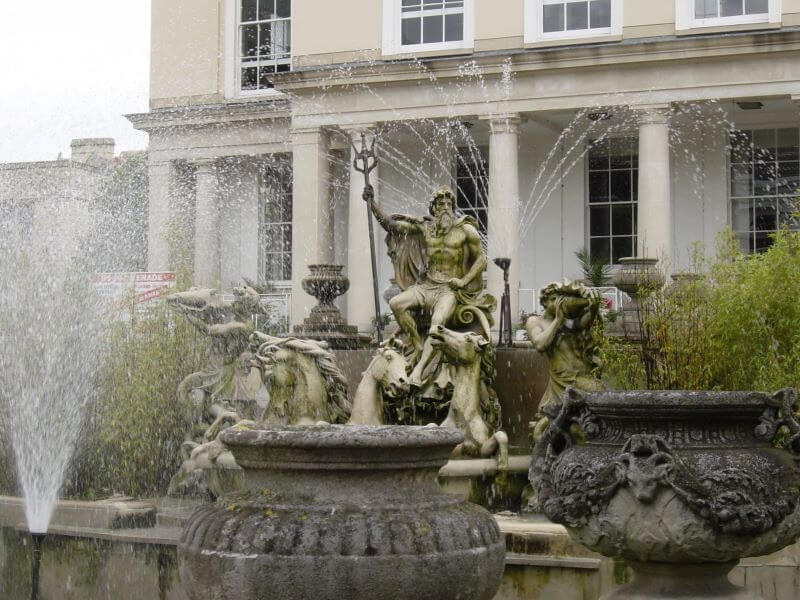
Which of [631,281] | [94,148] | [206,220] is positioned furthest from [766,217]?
[94,148]

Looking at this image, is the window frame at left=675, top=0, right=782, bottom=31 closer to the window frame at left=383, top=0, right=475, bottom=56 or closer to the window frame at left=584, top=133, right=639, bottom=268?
the window frame at left=584, top=133, right=639, bottom=268

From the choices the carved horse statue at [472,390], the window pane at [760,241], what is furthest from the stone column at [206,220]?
the carved horse statue at [472,390]

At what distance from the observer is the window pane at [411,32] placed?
31484mm

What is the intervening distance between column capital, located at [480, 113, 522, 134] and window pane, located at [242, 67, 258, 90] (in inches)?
325

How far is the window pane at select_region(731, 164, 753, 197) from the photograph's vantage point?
3064 cm

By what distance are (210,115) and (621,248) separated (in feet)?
36.0

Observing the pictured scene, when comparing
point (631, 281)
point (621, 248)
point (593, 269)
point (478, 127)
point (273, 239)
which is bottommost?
point (631, 281)

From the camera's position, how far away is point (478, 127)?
105 feet

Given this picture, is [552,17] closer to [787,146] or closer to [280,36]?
[787,146]

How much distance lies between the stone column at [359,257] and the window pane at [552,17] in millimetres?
4567

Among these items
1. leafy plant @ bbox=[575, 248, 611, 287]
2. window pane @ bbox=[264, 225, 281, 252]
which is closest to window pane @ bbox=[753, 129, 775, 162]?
leafy plant @ bbox=[575, 248, 611, 287]

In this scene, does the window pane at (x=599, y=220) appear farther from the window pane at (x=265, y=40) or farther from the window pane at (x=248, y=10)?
the window pane at (x=248, y=10)

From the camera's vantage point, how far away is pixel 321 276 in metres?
17.8

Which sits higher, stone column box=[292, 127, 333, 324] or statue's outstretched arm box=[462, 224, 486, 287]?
stone column box=[292, 127, 333, 324]
